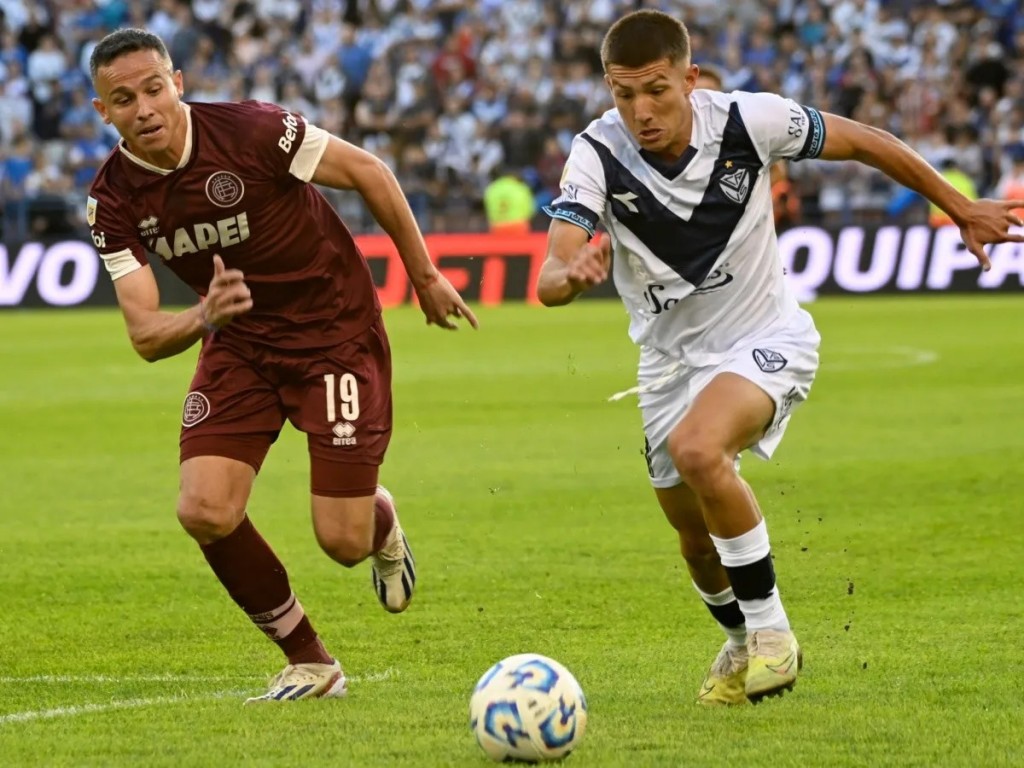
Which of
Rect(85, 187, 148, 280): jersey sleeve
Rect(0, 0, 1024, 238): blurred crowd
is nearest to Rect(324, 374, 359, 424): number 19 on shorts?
Rect(85, 187, 148, 280): jersey sleeve

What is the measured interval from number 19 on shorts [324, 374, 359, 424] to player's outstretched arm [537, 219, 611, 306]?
3.36ft

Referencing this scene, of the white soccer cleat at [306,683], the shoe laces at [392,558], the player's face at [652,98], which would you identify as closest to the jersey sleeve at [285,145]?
the player's face at [652,98]

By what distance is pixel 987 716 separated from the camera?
5207mm

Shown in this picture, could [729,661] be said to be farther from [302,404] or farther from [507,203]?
[507,203]

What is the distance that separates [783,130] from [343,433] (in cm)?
177

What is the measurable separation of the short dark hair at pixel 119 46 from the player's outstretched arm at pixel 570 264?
1.42 meters

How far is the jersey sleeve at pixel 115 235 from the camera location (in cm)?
586

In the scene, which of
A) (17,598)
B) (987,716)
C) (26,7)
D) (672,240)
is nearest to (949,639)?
(987,716)

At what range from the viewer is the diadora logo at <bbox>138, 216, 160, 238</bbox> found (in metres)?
5.91

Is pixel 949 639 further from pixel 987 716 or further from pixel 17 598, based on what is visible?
pixel 17 598

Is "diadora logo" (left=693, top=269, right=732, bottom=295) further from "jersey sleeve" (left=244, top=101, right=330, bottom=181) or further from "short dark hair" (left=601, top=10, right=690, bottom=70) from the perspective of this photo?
"jersey sleeve" (left=244, top=101, right=330, bottom=181)

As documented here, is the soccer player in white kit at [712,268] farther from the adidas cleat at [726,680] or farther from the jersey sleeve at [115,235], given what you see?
the jersey sleeve at [115,235]

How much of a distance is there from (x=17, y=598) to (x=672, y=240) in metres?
3.67

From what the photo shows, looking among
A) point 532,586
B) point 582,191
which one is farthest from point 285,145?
point 532,586
